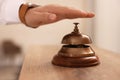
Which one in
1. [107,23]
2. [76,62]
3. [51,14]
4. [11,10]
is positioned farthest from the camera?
[107,23]

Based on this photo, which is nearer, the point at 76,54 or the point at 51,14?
the point at 51,14

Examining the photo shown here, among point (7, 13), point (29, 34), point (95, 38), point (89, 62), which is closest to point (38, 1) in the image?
point (29, 34)

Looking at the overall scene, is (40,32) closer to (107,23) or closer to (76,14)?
(107,23)

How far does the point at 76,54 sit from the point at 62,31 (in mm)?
1029

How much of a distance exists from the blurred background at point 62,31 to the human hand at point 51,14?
3.38ft

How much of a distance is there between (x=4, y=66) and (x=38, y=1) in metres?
0.53

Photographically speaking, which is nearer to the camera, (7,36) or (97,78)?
(97,78)

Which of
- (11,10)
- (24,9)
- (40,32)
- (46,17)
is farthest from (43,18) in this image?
(40,32)

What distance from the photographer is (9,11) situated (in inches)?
32.9

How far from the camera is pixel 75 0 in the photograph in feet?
5.68

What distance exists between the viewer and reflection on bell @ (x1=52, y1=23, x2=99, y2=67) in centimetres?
70

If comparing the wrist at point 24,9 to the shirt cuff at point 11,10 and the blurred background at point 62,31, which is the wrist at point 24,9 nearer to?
the shirt cuff at point 11,10

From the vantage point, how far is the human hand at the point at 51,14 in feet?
1.91

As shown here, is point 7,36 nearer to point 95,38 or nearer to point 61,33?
point 61,33
